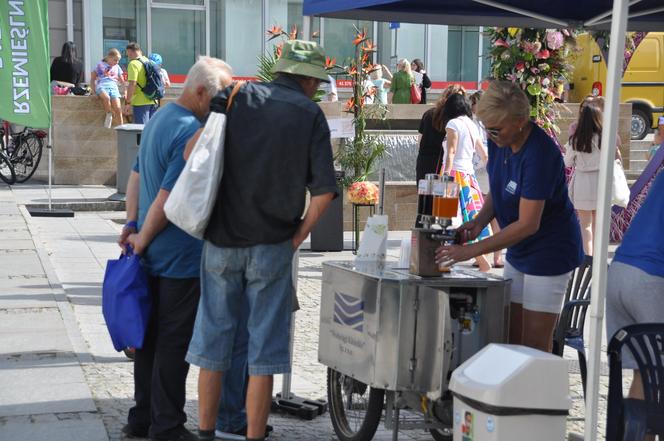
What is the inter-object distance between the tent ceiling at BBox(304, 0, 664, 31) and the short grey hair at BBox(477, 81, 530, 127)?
1.35 m

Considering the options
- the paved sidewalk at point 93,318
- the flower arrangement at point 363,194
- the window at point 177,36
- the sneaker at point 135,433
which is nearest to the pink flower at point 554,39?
the paved sidewalk at point 93,318

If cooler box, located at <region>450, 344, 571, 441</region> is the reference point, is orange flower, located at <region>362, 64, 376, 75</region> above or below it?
above

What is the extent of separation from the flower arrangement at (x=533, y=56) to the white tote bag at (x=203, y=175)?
5202 mm

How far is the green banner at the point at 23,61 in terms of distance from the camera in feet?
45.8

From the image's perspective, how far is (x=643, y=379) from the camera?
451 centimetres

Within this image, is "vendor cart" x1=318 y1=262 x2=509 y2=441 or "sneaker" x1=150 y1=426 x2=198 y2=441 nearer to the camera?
"vendor cart" x1=318 y1=262 x2=509 y2=441

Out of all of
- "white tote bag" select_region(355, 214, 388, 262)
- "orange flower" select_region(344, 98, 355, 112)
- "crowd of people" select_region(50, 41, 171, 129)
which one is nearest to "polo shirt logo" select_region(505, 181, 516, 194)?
"white tote bag" select_region(355, 214, 388, 262)

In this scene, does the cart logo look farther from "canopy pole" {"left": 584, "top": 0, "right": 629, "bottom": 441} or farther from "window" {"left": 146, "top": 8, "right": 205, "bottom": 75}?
"window" {"left": 146, "top": 8, "right": 205, "bottom": 75}

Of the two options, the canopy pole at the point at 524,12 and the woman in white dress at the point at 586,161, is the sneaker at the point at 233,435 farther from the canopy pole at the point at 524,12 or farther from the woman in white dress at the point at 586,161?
the woman in white dress at the point at 586,161

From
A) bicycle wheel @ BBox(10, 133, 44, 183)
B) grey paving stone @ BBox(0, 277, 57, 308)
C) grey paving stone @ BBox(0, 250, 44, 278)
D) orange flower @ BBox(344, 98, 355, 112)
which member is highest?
orange flower @ BBox(344, 98, 355, 112)

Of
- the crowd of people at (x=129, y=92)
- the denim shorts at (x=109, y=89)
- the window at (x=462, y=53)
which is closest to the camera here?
the crowd of people at (x=129, y=92)

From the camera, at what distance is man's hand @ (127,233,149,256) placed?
5.51 m

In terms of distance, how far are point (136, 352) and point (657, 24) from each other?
12.9 feet

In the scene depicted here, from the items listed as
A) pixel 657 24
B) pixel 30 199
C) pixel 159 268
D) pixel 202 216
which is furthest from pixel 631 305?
pixel 30 199
